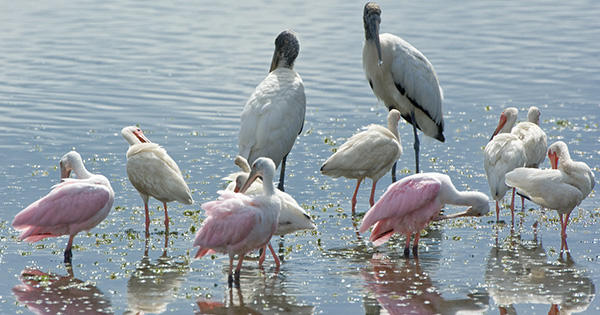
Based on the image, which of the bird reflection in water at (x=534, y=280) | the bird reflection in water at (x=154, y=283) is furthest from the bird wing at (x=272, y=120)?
the bird reflection in water at (x=534, y=280)

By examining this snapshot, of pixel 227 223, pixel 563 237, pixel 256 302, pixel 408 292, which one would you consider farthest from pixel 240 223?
pixel 563 237

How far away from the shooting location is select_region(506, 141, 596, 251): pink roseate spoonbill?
9.12 m

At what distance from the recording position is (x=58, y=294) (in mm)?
7691

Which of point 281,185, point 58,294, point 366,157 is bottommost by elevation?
point 58,294

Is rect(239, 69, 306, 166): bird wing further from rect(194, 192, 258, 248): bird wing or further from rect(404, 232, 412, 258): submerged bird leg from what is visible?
rect(194, 192, 258, 248): bird wing

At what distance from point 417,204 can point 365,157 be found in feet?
5.85

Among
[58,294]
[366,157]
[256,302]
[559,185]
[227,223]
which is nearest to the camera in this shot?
[256,302]

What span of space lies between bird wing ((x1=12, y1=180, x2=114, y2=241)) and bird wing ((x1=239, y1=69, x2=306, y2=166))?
2.18 metres

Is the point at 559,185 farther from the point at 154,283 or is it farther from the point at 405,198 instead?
the point at 154,283

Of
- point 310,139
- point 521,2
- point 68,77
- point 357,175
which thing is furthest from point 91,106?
point 521,2

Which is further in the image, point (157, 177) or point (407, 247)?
point (157, 177)

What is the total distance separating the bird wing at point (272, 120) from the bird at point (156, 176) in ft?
3.55

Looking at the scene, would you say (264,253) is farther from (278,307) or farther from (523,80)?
(523,80)

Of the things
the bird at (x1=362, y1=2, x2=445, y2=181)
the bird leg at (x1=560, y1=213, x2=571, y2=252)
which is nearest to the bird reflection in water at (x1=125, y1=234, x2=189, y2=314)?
the bird leg at (x1=560, y1=213, x2=571, y2=252)
